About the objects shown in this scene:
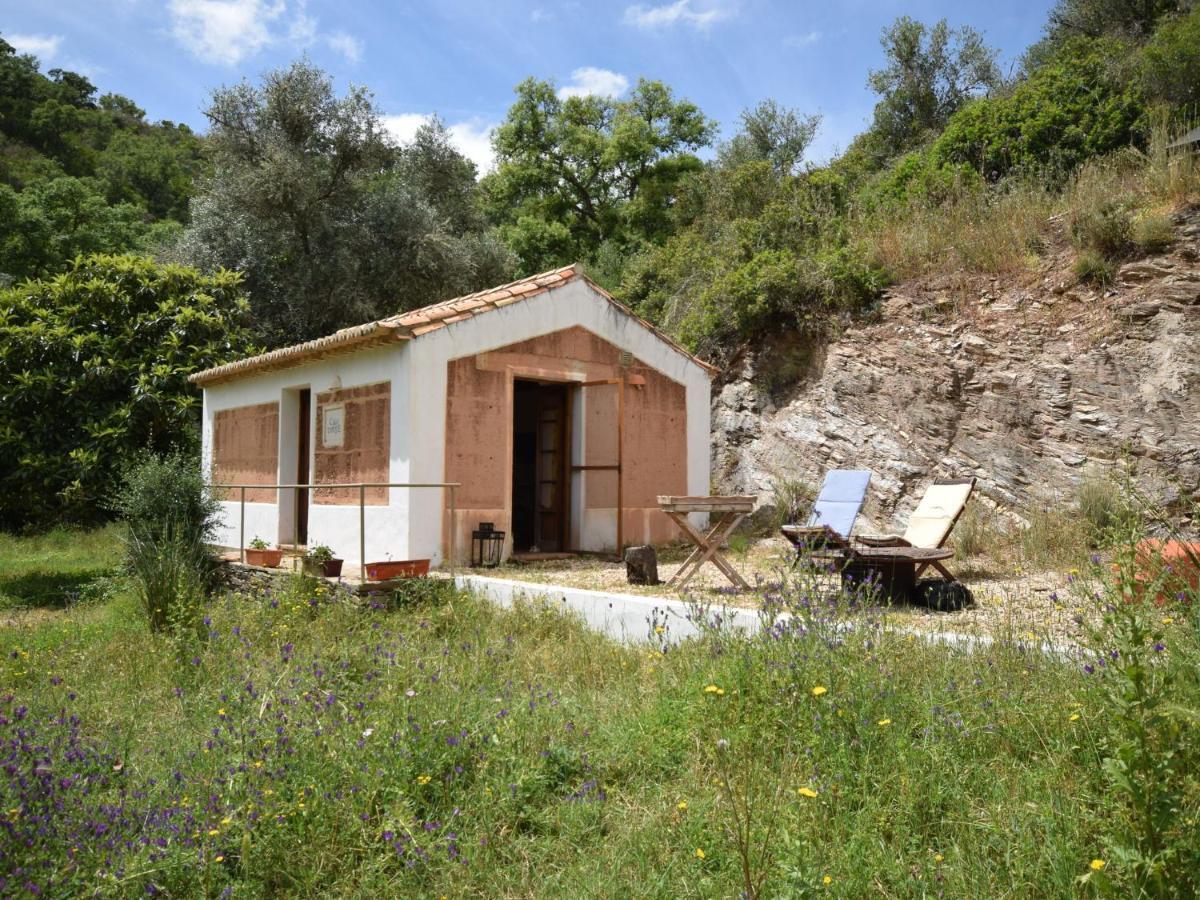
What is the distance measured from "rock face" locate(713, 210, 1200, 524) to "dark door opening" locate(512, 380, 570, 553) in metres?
3.29

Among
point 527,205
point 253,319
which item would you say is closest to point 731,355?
point 253,319

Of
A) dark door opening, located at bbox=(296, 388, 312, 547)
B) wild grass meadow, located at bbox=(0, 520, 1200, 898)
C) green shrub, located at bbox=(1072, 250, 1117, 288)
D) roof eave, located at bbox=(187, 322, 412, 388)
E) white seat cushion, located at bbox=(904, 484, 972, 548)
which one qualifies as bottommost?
wild grass meadow, located at bbox=(0, 520, 1200, 898)

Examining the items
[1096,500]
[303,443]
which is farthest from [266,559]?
[1096,500]

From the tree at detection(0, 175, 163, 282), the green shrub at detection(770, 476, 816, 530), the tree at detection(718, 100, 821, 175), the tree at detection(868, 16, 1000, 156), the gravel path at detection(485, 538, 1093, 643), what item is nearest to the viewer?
the gravel path at detection(485, 538, 1093, 643)

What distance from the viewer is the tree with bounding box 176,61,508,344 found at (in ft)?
61.4

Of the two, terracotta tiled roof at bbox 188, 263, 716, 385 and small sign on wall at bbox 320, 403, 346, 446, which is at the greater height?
terracotta tiled roof at bbox 188, 263, 716, 385

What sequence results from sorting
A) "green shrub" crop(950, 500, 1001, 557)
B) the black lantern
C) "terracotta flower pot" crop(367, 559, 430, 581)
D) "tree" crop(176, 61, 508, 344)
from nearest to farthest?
"terracotta flower pot" crop(367, 559, 430, 581), the black lantern, "green shrub" crop(950, 500, 1001, 557), "tree" crop(176, 61, 508, 344)

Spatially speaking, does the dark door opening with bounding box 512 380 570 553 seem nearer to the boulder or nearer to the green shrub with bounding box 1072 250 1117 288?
the boulder

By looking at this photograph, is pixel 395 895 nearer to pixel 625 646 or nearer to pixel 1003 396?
pixel 625 646

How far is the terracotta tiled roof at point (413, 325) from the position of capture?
8.92 meters

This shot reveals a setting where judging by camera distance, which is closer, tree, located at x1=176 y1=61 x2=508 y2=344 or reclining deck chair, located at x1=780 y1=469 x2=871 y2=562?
reclining deck chair, located at x1=780 y1=469 x2=871 y2=562

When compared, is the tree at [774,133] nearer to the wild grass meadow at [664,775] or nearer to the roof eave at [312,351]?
the roof eave at [312,351]

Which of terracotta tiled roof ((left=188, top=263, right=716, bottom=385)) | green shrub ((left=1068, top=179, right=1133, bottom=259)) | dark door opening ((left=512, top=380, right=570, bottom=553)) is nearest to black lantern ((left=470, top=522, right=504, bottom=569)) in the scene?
dark door opening ((left=512, top=380, right=570, bottom=553))

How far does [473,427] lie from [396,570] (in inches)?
91.6
